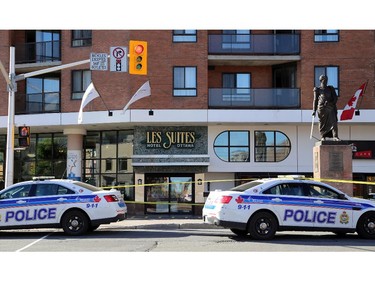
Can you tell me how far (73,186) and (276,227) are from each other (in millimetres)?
5644

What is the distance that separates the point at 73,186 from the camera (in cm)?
1501

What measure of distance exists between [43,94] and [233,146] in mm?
10315

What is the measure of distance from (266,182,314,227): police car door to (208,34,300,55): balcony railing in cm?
1462

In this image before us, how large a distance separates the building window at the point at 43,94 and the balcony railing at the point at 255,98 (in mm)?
8137

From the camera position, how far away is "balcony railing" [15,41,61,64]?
28.4m

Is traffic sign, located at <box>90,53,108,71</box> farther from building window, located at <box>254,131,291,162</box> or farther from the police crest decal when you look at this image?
building window, located at <box>254,131,291,162</box>

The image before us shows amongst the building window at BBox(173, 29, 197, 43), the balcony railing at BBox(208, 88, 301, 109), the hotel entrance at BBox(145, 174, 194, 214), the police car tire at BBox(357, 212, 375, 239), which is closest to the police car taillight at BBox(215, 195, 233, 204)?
the police car tire at BBox(357, 212, 375, 239)

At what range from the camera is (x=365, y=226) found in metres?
13.8

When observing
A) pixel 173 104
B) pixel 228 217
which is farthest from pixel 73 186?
pixel 173 104

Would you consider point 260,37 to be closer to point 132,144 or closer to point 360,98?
point 360,98

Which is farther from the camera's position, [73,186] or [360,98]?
[360,98]

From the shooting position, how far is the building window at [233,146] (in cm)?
2748

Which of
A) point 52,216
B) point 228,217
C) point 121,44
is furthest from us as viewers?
point 121,44

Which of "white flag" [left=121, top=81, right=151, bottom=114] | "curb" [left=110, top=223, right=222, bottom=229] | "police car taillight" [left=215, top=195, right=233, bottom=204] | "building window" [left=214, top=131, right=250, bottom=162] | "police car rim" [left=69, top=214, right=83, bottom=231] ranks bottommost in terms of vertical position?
"curb" [left=110, top=223, right=222, bottom=229]
